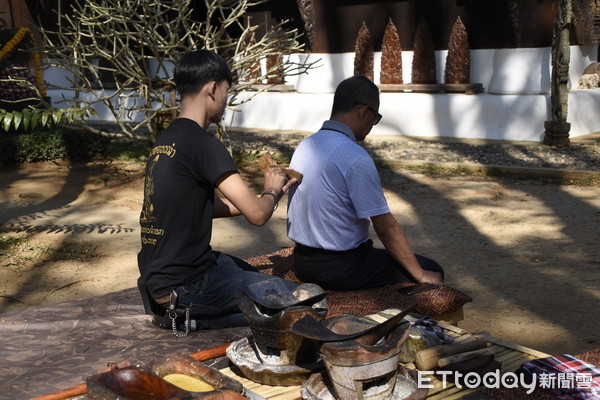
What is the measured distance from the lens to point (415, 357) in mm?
2898

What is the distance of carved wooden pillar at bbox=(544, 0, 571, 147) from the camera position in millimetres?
9891

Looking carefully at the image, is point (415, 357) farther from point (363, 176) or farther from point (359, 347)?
point (363, 176)

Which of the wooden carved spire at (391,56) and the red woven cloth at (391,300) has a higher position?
the wooden carved spire at (391,56)

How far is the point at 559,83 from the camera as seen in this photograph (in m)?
10.1

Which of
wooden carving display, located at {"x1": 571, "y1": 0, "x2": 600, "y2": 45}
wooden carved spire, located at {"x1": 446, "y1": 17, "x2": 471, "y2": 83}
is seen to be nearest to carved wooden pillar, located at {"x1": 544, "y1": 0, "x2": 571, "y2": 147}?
wooden carving display, located at {"x1": 571, "y1": 0, "x2": 600, "y2": 45}

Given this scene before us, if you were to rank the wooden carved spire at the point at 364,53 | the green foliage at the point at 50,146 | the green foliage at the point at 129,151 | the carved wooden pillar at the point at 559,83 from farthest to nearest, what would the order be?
the wooden carved spire at the point at 364,53, the green foliage at the point at 129,151, the green foliage at the point at 50,146, the carved wooden pillar at the point at 559,83

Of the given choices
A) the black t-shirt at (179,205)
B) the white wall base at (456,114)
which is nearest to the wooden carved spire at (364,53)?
the white wall base at (456,114)

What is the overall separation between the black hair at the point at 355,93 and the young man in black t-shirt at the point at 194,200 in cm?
57

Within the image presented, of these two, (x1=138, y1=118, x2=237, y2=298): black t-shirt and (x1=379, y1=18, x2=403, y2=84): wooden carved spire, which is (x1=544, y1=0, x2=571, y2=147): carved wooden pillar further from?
(x1=138, y1=118, x2=237, y2=298): black t-shirt

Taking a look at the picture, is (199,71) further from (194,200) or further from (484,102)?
(484,102)

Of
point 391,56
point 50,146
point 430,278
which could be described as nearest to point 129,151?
point 50,146

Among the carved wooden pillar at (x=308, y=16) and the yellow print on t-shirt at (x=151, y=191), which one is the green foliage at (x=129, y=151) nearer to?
the carved wooden pillar at (x=308, y=16)

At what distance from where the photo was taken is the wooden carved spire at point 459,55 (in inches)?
463

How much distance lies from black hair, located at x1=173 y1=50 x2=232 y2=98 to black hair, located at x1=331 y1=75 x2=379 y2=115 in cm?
70
